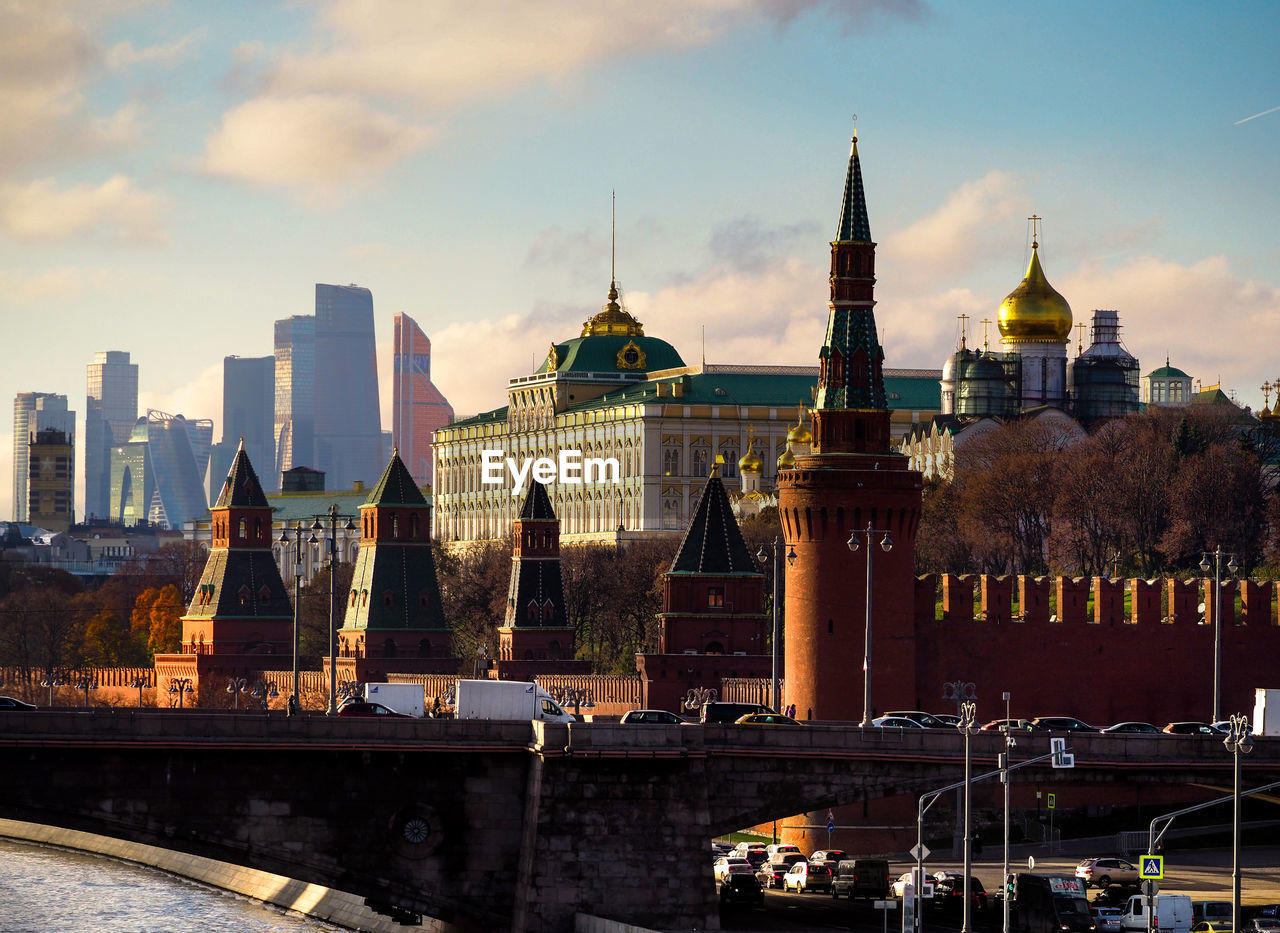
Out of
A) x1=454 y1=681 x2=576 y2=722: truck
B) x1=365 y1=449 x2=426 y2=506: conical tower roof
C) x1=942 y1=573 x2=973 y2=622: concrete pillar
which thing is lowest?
x1=454 y1=681 x2=576 y2=722: truck

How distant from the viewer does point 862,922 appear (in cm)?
8175

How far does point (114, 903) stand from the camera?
108 metres

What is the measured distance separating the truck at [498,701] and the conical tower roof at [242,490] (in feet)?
257

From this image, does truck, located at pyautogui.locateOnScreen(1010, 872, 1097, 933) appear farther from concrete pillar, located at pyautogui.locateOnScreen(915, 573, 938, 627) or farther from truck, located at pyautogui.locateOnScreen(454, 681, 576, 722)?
concrete pillar, located at pyautogui.locateOnScreen(915, 573, 938, 627)

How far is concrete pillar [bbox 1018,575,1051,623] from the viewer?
351 feet

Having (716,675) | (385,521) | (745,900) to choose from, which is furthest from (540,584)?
(745,900)

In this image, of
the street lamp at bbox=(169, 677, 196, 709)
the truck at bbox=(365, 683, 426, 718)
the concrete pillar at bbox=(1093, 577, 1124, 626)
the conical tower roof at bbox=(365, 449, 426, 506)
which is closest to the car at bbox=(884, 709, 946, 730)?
the truck at bbox=(365, 683, 426, 718)

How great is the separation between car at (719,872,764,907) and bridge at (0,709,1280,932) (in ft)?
15.2

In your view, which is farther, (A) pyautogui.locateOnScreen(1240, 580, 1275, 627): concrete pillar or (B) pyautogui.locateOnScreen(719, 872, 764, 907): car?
(A) pyautogui.locateOnScreen(1240, 580, 1275, 627): concrete pillar

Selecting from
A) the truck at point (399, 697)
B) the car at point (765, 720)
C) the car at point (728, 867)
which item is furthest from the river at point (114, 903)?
the car at point (765, 720)

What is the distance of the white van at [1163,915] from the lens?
77312 mm

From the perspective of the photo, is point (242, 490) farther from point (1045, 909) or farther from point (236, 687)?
point (1045, 909)

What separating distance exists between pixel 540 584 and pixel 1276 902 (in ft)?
A: 236

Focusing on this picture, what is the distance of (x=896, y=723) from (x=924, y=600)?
17.5m
